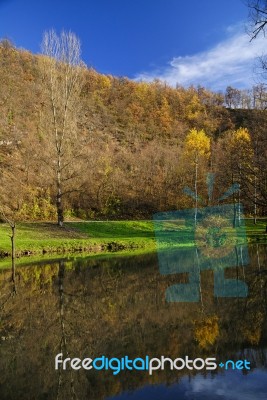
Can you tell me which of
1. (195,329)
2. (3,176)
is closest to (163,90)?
(3,176)

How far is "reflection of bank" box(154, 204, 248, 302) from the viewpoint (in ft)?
46.5

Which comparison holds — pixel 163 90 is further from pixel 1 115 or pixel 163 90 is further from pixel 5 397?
pixel 5 397

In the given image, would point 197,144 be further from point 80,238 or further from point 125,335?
point 125,335

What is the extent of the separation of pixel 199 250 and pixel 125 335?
796 inches

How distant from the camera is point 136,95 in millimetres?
106750

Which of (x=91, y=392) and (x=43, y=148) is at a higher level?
(x=43, y=148)

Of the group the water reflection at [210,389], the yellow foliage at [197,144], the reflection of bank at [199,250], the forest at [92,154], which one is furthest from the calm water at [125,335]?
the yellow foliage at [197,144]

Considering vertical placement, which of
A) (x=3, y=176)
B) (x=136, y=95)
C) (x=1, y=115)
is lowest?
(x=3, y=176)

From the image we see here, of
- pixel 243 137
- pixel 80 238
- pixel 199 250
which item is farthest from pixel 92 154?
pixel 243 137

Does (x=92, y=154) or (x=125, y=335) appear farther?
(x=92, y=154)

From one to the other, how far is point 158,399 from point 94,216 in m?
43.0

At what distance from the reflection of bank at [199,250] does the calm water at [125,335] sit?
1.51 ft

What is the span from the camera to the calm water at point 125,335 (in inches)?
253

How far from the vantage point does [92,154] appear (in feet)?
192
